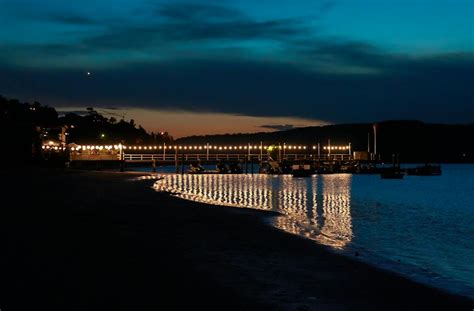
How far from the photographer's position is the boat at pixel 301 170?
112 metres

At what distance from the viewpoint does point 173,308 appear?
1071 centimetres

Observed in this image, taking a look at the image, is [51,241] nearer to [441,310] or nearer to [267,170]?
[441,310]

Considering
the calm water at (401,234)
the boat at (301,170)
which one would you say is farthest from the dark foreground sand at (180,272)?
the boat at (301,170)

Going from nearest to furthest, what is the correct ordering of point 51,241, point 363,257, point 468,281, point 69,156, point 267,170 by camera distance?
point 468,281, point 51,241, point 363,257, point 69,156, point 267,170

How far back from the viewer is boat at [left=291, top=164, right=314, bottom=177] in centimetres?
11210

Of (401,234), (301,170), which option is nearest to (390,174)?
(301,170)

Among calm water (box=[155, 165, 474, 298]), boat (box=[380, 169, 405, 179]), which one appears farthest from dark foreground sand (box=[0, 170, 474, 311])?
boat (box=[380, 169, 405, 179])

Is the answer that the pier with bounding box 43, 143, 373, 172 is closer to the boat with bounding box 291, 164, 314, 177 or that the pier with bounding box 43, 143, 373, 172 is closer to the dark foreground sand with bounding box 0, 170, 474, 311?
the boat with bounding box 291, 164, 314, 177

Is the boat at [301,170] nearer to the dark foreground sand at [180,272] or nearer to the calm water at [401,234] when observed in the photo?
the calm water at [401,234]

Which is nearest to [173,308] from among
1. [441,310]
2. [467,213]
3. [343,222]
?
[441,310]

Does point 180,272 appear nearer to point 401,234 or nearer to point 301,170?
point 401,234

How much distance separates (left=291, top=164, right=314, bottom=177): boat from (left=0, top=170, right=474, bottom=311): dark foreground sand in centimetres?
8814

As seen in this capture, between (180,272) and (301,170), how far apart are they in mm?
100314

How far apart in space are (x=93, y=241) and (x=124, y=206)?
15.3m
